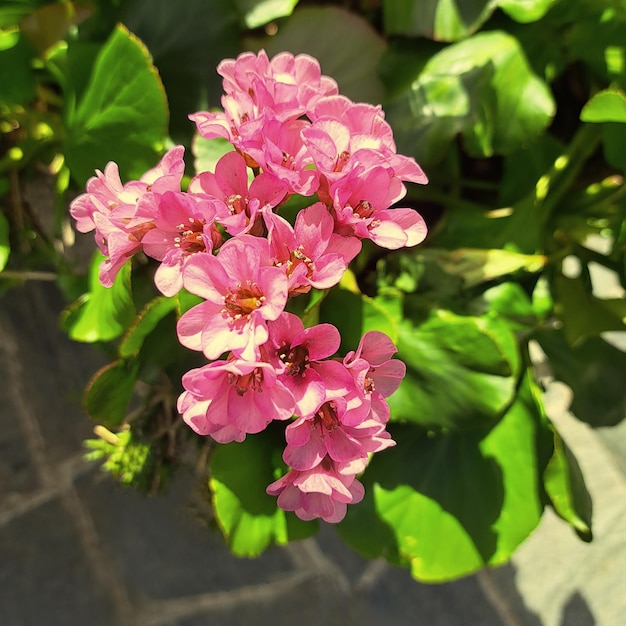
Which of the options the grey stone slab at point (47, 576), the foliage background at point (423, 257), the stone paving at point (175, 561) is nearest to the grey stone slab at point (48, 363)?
Result: the stone paving at point (175, 561)

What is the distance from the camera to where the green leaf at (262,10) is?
591mm

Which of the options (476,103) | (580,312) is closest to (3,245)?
(476,103)

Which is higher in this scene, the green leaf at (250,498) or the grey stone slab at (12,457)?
the green leaf at (250,498)

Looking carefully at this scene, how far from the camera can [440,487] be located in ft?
2.02

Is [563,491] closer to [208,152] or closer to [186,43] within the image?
[208,152]

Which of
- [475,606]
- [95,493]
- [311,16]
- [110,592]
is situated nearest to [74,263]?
[311,16]

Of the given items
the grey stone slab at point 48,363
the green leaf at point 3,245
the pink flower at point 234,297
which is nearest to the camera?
the pink flower at point 234,297

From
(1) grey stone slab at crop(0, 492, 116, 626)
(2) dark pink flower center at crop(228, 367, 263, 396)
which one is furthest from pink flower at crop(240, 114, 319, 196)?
(1) grey stone slab at crop(0, 492, 116, 626)

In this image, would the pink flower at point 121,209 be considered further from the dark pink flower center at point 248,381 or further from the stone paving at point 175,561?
the stone paving at point 175,561

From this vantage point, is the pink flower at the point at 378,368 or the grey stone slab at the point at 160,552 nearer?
the pink flower at the point at 378,368

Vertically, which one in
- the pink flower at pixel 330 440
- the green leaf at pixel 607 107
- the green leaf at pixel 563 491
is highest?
the green leaf at pixel 607 107

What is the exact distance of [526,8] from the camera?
1.90 ft

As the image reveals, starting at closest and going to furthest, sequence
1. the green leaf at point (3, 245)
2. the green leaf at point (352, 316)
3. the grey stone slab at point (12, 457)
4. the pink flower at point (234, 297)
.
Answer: the pink flower at point (234, 297) < the green leaf at point (352, 316) < the green leaf at point (3, 245) < the grey stone slab at point (12, 457)

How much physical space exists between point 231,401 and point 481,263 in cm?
34
